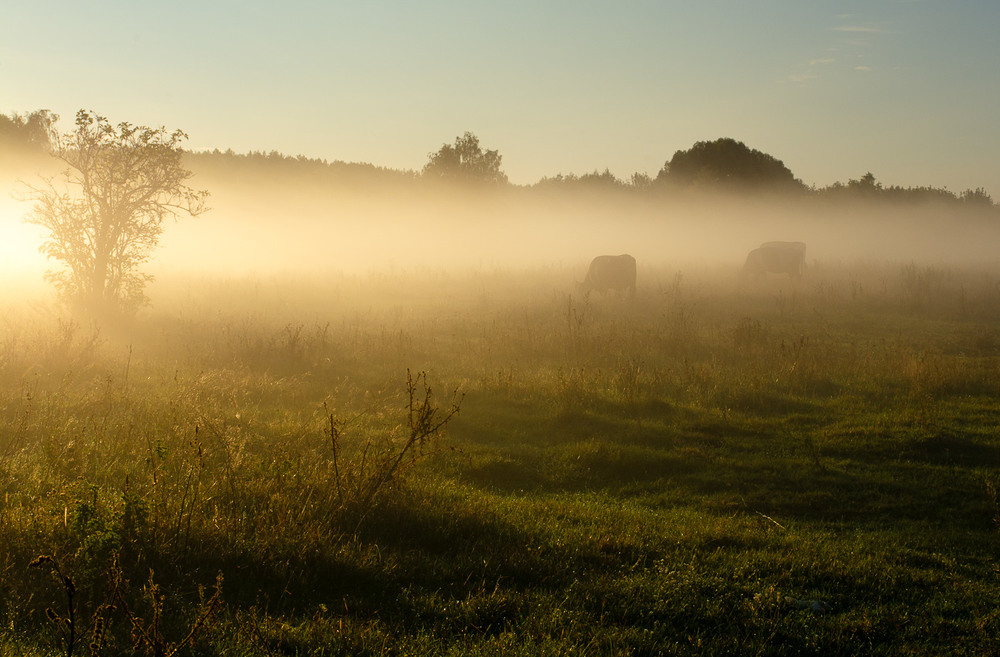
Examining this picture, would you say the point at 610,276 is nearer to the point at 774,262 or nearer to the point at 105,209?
the point at 774,262

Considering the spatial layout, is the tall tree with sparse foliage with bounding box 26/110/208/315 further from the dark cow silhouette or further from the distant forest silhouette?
the distant forest silhouette

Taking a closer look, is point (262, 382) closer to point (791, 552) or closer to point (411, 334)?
point (411, 334)

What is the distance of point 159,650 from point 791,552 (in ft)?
15.7

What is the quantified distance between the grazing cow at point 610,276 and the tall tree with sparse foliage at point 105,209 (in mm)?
13607

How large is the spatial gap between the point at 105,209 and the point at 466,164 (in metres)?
40.7

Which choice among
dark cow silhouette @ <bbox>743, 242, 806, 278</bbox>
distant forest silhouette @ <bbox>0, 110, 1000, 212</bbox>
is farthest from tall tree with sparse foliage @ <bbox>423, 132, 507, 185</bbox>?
dark cow silhouette @ <bbox>743, 242, 806, 278</bbox>

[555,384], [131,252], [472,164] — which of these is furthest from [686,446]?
[472,164]

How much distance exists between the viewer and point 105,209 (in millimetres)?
16406

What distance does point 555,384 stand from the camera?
11.2 metres

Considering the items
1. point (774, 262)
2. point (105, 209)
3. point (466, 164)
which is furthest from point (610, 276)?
point (466, 164)

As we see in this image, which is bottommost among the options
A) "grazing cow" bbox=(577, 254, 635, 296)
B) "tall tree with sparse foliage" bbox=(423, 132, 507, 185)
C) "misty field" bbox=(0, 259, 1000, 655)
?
"misty field" bbox=(0, 259, 1000, 655)

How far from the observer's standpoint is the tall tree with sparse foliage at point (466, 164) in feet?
177

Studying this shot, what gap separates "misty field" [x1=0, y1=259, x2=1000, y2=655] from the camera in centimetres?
439

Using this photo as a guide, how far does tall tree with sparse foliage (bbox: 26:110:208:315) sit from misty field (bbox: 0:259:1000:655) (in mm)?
1204
